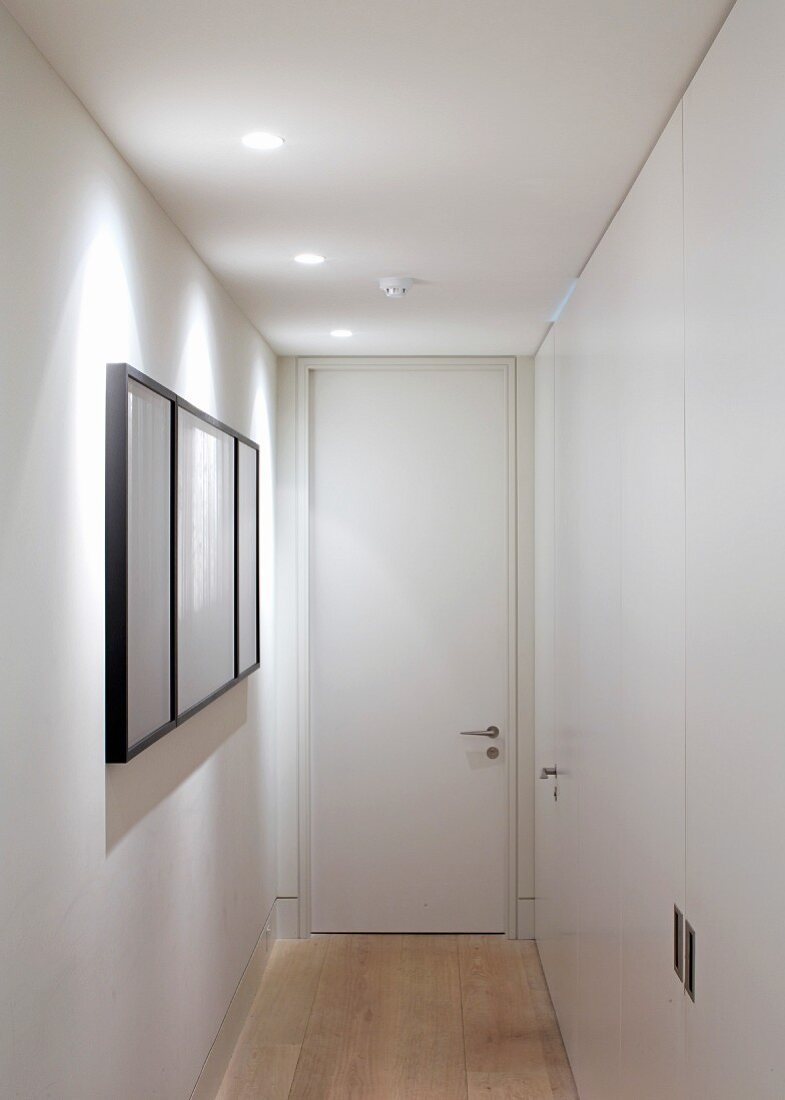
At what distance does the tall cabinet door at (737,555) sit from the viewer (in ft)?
4.08

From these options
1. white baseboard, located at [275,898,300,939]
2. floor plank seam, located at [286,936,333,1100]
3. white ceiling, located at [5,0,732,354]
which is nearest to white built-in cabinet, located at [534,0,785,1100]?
white ceiling, located at [5,0,732,354]

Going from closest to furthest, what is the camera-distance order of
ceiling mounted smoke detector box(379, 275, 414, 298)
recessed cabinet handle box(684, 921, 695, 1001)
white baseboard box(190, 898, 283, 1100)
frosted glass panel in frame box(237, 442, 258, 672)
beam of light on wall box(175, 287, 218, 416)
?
recessed cabinet handle box(684, 921, 695, 1001), beam of light on wall box(175, 287, 218, 416), white baseboard box(190, 898, 283, 1100), ceiling mounted smoke detector box(379, 275, 414, 298), frosted glass panel in frame box(237, 442, 258, 672)

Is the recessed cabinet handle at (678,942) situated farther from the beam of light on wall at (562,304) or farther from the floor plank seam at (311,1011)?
the beam of light on wall at (562,304)

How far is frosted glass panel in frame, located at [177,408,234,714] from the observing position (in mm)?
2557

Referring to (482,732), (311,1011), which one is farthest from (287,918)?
(482,732)

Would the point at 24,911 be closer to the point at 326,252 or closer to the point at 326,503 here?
the point at 326,252

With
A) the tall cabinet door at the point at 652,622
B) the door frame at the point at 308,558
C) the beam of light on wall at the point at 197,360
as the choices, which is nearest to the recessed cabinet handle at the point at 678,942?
the tall cabinet door at the point at 652,622

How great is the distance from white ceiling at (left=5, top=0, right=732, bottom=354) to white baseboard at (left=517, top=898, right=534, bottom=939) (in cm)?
266

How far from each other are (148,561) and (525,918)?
9.27 feet

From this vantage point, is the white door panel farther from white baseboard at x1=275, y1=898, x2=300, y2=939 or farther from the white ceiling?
the white ceiling

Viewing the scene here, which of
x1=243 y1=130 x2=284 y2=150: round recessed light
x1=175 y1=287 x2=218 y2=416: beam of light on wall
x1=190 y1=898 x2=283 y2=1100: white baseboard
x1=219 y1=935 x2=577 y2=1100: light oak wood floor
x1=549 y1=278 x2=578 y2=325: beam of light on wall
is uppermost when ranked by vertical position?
x1=549 y1=278 x2=578 y2=325: beam of light on wall

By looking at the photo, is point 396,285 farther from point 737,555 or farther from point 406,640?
point 737,555

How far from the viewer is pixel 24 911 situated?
1.56m

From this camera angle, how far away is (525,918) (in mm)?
4328
